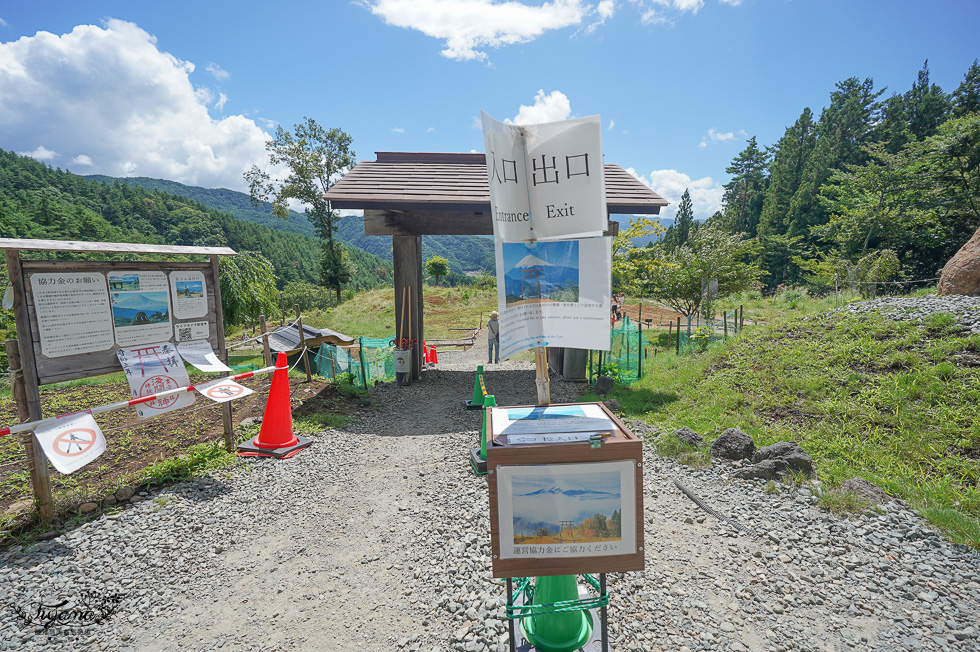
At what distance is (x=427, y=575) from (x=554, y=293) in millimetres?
2458

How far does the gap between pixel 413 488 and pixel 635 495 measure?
334 cm

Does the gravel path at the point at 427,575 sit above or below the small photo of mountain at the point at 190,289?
below

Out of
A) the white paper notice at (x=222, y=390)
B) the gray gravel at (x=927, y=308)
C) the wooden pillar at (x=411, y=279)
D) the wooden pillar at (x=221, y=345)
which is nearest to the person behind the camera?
the white paper notice at (x=222, y=390)

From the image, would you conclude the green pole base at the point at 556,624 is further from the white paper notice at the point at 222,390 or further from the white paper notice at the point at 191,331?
the white paper notice at the point at 191,331

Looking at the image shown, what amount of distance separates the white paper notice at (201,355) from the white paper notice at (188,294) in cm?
34

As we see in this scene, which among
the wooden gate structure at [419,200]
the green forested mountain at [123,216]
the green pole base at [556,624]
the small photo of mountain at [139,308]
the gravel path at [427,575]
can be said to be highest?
the green forested mountain at [123,216]

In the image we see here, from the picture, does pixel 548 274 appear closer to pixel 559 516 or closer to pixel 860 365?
pixel 559 516

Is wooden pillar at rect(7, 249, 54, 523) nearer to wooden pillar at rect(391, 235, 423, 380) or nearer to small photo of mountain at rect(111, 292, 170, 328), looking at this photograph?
small photo of mountain at rect(111, 292, 170, 328)

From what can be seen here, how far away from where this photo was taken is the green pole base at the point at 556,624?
8.38 feet

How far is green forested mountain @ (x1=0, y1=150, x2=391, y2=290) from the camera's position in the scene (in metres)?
51.6

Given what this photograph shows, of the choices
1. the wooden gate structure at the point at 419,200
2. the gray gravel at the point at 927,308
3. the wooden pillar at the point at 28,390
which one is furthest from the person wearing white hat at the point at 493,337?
the wooden pillar at the point at 28,390

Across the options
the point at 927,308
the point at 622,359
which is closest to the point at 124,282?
the point at 622,359

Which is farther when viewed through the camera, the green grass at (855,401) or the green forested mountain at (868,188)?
the green forested mountain at (868,188)

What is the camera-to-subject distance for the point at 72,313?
434cm
